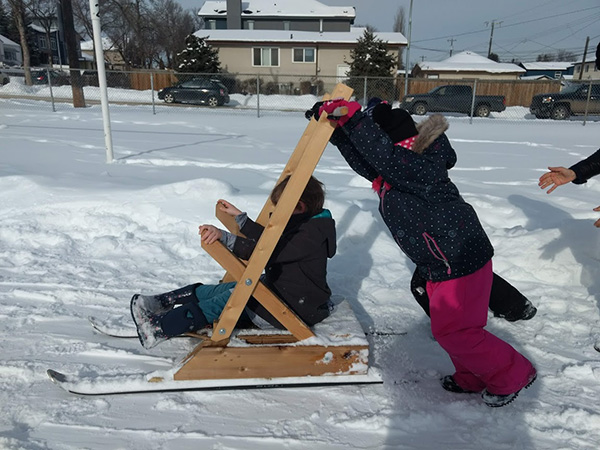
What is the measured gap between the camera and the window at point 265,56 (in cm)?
3581

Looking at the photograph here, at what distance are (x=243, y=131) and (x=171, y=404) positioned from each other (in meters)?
11.8

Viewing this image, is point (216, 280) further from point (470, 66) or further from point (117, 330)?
point (470, 66)


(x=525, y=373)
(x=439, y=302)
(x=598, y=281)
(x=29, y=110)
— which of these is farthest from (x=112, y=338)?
(x=29, y=110)

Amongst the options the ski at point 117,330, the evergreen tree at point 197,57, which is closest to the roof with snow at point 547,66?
the evergreen tree at point 197,57

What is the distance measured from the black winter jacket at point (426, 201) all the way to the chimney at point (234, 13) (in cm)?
4405

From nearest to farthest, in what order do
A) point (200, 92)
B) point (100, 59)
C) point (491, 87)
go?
point (100, 59) < point (200, 92) < point (491, 87)

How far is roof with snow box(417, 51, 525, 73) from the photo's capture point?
39.1 meters

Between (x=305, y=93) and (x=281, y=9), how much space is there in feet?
63.2

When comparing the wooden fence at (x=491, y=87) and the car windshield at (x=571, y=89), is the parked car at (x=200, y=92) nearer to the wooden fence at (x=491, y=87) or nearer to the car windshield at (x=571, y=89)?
the wooden fence at (x=491, y=87)

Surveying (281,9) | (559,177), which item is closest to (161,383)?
(559,177)

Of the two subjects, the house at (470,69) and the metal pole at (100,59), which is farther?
the house at (470,69)

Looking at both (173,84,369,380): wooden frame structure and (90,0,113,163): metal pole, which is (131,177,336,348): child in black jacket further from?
(90,0,113,163): metal pole

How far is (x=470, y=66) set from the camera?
40.4 meters

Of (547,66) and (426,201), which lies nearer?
(426,201)
